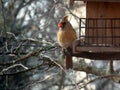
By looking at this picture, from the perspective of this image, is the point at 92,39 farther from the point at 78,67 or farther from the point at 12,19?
the point at 12,19

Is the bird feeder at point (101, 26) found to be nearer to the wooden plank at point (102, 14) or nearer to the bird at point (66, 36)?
the wooden plank at point (102, 14)

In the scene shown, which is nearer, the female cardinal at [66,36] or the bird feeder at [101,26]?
the female cardinal at [66,36]

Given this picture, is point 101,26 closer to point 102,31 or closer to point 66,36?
point 102,31

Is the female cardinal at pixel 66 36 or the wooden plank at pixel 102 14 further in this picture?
the wooden plank at pixel 102 14

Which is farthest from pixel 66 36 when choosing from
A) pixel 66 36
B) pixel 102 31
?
pixel 102 31

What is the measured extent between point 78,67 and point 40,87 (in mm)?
3305

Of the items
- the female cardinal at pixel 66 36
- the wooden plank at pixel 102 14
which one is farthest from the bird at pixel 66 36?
the wooden plank at pixel 102 14

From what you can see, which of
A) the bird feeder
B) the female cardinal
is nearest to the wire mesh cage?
the bird feeder

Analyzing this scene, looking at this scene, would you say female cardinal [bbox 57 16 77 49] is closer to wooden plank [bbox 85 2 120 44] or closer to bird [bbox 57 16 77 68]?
bird [bbox 57 16 77 68]

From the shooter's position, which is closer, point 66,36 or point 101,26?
point 66,36

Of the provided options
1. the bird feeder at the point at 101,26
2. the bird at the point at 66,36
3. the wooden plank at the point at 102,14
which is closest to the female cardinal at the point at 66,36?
the bird at the point at 66,36

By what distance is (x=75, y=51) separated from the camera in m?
2.95

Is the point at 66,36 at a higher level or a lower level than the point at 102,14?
lower

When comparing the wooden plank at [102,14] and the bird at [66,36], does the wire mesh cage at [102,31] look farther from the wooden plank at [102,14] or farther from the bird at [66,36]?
the bird at [66,36]
